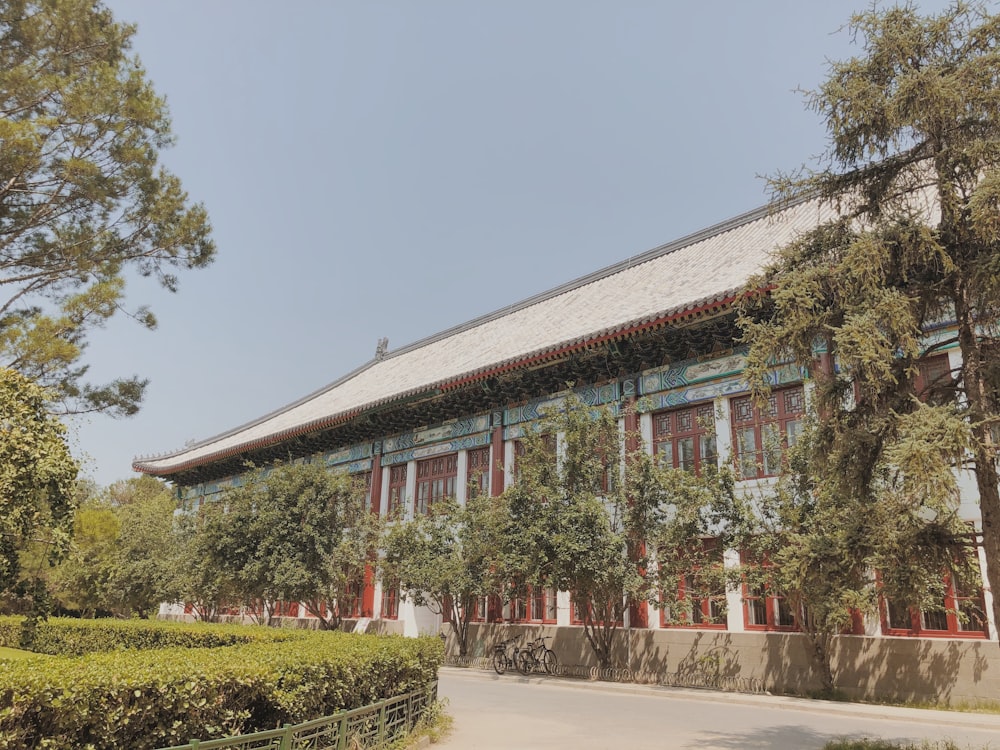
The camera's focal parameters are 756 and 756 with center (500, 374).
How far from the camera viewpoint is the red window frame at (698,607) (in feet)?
42.9

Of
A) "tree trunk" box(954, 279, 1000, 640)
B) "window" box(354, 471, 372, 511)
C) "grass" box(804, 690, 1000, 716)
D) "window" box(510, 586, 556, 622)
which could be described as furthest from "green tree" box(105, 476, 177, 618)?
"tree trunk" box(954, 279, 1000, 640)

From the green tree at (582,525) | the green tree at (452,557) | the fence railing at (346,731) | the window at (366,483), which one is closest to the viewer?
the fence railing at (346,731)

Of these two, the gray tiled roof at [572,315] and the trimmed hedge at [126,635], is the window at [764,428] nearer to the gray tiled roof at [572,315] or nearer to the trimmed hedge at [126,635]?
the gray tiled roof at [572,315]

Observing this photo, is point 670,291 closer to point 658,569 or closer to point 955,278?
point 658,569

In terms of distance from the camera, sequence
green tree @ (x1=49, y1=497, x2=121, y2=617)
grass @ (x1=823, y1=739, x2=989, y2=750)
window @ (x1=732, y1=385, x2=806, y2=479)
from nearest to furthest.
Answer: grass @ (x1=823, y1=739, x2=989, y2=750) < window @ (x1=732, y1=385, x2=806, y2=479) < green tree @ (x1=49, y1=497, x2=121, y2=617)

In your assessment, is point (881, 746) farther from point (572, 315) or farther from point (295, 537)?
point (572, 315)

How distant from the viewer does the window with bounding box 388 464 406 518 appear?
2225 centimetres

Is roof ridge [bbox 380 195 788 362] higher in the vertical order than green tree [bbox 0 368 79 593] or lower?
higher

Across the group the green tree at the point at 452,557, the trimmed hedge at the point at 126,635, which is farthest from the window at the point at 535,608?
the trimmed hedge at the point at 126,635

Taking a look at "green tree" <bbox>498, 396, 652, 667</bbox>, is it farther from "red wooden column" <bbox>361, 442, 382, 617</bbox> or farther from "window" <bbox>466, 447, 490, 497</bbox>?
"red wooden column" <bbox>361, 442, 382, 617</bbox>

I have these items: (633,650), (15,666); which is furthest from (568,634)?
(15,666)

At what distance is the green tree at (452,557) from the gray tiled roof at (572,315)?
11.6 ft

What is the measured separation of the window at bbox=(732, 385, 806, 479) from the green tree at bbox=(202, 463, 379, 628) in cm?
1012

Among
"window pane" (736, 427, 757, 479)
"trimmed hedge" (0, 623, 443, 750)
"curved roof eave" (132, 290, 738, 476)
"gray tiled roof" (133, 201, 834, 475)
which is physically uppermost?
"gray tiled roof" (133, 201, 834, 475)
